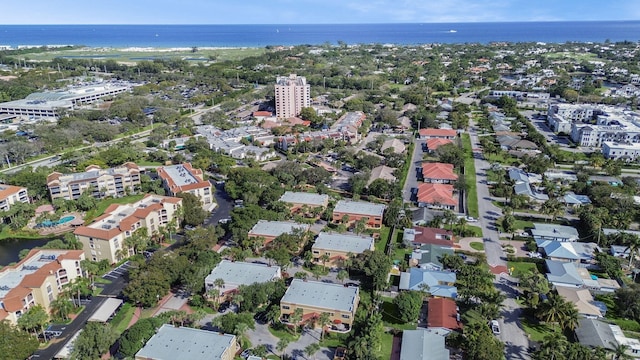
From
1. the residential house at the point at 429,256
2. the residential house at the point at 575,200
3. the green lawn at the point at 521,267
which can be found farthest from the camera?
→ the residential house at the point at 575,200

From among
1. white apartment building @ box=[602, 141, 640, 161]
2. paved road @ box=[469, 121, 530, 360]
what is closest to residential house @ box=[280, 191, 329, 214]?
paved road @ box=[469, 121, 530, 360]

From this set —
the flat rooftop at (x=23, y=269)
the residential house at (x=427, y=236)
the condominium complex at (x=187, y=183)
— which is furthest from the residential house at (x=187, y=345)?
the condominium complex at (x=187, y=183)

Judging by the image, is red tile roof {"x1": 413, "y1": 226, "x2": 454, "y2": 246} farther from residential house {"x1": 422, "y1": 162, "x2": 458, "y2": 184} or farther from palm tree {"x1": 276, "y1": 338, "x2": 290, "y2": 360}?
palm tree {"x1": 276, "y1": 338, "x2": 290, "y2": 360}

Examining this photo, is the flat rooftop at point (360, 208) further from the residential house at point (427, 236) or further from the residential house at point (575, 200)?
the residential house at point (575, 200)

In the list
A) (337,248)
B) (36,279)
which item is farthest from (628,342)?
(36,279)

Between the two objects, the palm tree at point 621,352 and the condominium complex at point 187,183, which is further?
the condominium complex at point 187,183

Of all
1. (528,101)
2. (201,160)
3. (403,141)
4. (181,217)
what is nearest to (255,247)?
(181,217)

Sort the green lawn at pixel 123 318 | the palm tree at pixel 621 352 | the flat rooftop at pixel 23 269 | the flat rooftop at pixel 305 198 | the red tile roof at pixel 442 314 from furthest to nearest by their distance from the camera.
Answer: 1. the flat rooftop at pixel 305 198
2. the flat rooftop at pixel 23 269
3. the green lawn at pixel 123 318
4. the red tile roof at pixel 442 314
5. the palm tree at pixel 621 352
